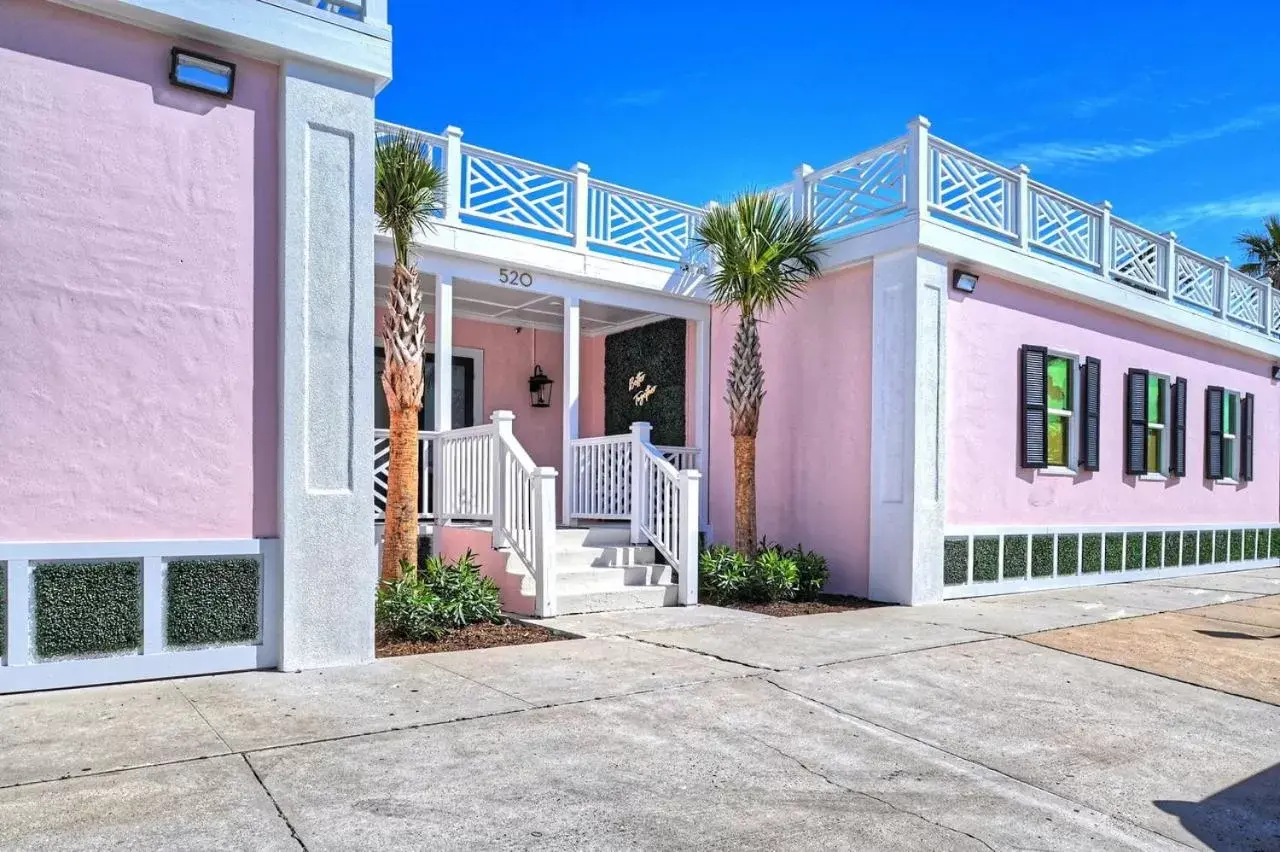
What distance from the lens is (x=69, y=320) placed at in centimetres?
512

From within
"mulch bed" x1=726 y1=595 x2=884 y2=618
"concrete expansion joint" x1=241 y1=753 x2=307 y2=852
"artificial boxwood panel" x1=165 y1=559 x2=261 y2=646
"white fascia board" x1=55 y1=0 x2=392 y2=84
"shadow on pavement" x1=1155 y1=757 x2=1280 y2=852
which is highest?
"white fascia board" x1=55 y1=0 x2=392 y2=84

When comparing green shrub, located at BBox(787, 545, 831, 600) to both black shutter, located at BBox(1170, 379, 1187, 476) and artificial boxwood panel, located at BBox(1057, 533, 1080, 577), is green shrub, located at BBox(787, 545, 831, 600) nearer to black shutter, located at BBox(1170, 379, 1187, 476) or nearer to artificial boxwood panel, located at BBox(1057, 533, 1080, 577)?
artificial boxwood panel, located at BBox(1057, 533, 1080, 577)

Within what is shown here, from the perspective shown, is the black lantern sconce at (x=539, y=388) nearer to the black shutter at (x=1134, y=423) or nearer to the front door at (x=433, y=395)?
the front door at (x=433, y=395)

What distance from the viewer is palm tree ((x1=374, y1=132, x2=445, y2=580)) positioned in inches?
302

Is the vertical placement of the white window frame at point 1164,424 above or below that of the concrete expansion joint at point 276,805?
above

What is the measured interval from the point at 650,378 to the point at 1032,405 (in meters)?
4.87

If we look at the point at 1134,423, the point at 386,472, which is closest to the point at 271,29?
the point at 386,472

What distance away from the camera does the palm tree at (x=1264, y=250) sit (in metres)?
19.6

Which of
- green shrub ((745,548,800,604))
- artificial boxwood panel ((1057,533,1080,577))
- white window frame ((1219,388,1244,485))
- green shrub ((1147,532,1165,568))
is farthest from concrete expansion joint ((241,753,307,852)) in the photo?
white window frame ((1219,388,1244,485))

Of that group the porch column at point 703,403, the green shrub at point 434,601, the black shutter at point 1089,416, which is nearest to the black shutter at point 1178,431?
the black shutter at point 1089,416

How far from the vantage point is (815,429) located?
10.5m

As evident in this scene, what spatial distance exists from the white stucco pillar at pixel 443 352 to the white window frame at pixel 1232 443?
12.2 m

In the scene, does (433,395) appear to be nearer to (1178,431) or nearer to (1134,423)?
(1134,423)

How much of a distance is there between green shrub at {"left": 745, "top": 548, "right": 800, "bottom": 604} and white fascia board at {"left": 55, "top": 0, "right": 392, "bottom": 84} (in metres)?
5.78
